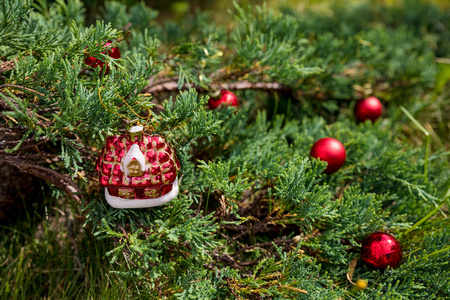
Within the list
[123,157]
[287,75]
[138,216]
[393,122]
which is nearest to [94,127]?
[123,157]

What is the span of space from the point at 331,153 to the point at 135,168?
895 millimetres

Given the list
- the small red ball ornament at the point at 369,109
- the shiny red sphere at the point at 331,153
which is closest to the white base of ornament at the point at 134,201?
the shiny red sphere at the point at 331,153

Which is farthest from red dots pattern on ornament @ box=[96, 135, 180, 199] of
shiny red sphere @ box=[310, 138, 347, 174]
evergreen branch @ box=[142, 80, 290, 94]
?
shiny red sphere @ box=[310, 138, 347, 174]

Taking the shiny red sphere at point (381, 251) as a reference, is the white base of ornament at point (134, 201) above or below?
above

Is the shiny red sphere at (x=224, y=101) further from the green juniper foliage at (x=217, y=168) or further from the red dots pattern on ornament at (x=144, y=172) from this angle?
the red dots pattern on ornament at (x=144, y=172)

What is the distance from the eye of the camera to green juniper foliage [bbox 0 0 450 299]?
48.7 inches

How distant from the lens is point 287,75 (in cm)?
178

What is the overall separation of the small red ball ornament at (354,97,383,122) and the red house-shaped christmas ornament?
4.48 ft

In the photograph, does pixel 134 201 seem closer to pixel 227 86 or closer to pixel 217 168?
pixel 217 168

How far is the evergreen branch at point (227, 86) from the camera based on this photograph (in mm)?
1731

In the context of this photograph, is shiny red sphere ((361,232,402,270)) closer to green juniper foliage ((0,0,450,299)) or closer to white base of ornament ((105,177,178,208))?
Result: green juniper foliage ((0,0,450,299))

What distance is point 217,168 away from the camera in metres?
1.33

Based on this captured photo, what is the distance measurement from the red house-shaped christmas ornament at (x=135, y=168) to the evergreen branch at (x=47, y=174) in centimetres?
17

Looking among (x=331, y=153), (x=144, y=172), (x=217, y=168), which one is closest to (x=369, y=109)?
(x=331, y=153)
